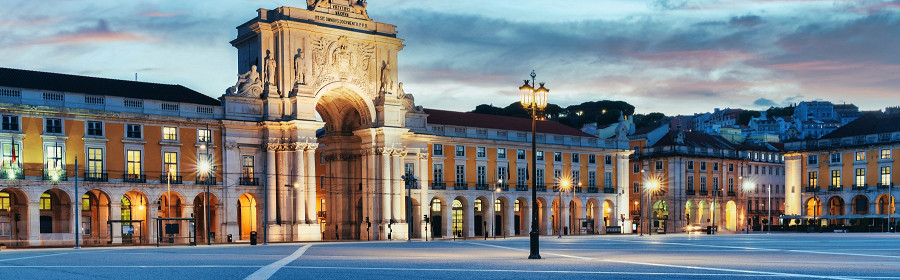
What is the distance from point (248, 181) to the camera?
80250 mm

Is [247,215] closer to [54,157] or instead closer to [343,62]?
[343,62]

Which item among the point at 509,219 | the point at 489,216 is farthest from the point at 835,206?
the point at 489,216

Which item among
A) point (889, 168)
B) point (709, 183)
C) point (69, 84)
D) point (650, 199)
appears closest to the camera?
point (69, 84)

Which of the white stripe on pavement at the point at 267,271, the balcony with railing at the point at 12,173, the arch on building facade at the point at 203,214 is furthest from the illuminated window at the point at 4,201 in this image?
the white stripe on pavement at the point at 267,271

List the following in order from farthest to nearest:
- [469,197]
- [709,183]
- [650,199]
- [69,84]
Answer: [709,183] < [650,199] < [469,197] < [69,84]

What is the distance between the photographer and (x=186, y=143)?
77750 mm

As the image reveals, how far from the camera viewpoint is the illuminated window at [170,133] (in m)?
76.5

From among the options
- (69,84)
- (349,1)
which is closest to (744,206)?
(349,1)

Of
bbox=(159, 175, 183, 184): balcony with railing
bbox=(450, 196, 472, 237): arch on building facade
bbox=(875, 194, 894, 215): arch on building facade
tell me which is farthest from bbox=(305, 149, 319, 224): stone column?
bbox=(875, 194, 894, 215): arch on building facade

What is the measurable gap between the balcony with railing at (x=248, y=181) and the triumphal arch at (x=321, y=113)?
1.26 ft

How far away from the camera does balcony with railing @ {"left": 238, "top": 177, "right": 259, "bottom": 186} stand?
79.8m

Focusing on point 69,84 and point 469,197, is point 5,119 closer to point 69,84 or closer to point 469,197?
point 69,84

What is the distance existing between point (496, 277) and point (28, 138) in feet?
172

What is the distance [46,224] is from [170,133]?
10.7 meters
